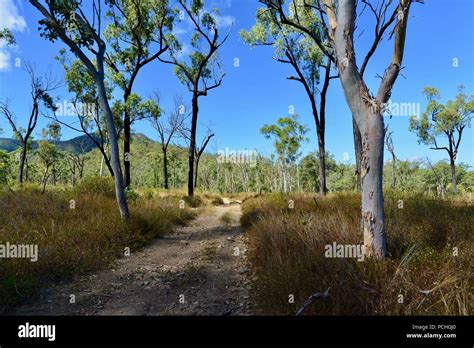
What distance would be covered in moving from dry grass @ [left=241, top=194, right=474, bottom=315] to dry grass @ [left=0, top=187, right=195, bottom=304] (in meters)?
2.89

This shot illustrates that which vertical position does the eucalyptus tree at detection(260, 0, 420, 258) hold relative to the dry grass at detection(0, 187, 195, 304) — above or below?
above

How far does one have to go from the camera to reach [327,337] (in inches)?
77.4

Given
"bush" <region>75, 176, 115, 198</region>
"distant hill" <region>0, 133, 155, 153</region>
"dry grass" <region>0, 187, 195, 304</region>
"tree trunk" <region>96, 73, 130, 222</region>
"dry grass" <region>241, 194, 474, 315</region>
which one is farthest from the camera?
"distant hill" <region>0, 133, 155, 153</region>

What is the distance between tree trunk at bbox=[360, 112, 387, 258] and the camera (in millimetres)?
2955

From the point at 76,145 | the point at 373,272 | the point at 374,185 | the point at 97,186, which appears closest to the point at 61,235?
the point at 373,272

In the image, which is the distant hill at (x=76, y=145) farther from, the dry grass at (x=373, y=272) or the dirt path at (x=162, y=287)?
the dry grass at (x=373, y=272)

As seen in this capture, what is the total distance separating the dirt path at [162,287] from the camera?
3.04m

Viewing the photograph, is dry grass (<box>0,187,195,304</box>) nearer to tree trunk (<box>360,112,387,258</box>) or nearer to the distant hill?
tree trunk (<box>360,112,387,258</box>)

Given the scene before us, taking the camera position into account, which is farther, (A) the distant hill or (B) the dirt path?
(A) the distant hill

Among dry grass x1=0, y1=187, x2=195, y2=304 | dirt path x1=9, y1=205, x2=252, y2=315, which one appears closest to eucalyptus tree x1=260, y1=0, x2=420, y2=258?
dirt path x1=9, y1=205, x2=252, y2=315

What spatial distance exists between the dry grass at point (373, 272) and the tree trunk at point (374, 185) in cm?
21

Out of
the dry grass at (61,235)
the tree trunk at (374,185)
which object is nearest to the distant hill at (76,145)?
the dry grass at (61,235)

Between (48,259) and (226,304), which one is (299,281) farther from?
(48,259)

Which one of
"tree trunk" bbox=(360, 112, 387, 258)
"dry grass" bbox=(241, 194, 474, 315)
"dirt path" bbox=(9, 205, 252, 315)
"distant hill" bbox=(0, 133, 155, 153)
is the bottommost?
"dirt path" bbox=(9, 205, 252, 315)
